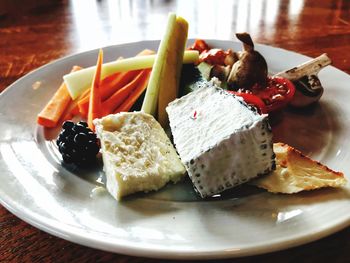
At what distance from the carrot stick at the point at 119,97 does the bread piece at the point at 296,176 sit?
0.66 metres

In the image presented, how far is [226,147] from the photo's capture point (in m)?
0.93

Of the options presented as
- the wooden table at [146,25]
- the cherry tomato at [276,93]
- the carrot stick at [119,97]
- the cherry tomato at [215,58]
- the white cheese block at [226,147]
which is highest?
the white cheese block at [226,147]

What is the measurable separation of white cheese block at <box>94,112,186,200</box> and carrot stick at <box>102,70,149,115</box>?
0.97 feet

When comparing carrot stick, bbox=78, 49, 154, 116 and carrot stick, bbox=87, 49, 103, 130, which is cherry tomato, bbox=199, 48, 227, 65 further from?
carrot stick, bbox=87, 49, 103, 130

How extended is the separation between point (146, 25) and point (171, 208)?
160cm

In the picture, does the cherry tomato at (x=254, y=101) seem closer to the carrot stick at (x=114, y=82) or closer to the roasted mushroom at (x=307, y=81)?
the roasted mushroom at (x=307, y=81)

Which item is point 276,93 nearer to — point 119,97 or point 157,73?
point 157,73

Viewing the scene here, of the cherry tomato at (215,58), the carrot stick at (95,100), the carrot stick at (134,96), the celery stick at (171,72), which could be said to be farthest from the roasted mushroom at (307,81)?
the carrot stick at (95,100)

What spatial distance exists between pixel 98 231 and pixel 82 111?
2.23ft

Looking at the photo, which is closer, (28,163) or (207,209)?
(207,209)

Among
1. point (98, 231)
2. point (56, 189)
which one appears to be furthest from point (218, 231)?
point (56, 189)

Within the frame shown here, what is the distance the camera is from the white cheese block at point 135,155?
3.24 feet

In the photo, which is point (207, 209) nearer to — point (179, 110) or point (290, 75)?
point (179, 110)

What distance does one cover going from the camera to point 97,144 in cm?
118
